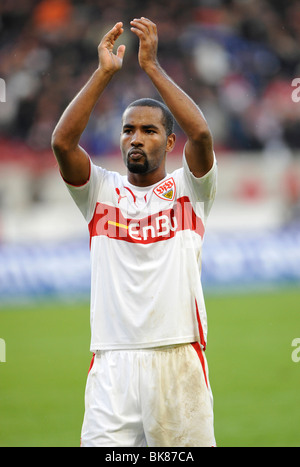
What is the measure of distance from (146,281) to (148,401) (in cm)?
61

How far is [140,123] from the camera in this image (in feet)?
13.8

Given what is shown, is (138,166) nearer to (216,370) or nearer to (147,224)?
(147,224)

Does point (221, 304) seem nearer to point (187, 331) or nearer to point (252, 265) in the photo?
point (252, 265)

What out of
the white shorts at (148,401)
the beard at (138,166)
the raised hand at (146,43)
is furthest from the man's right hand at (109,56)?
the white shorts at (148,401)

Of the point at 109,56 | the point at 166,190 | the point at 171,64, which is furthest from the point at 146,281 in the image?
the point at 171,64

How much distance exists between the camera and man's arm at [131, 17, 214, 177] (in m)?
3.96

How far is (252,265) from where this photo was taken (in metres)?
14.4

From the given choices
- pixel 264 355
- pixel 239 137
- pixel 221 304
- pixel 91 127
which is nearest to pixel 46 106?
pixel 91 127

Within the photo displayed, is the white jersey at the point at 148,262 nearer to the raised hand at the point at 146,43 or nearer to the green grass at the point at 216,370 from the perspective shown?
the raised hand at the point at 146,43

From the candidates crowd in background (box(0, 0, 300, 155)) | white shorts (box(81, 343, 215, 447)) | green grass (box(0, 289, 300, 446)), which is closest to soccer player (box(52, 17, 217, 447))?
white shorts (box(81, 343, 215, 447))

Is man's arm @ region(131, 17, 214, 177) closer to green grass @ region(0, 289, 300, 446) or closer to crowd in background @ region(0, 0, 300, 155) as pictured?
green grass @ region(0, 289, 300, 446)

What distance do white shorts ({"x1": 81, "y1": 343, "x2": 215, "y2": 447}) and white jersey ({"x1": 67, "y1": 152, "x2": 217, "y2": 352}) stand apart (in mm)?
84

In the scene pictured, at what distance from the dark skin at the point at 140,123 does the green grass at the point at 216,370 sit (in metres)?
2.98

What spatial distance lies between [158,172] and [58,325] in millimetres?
7735
